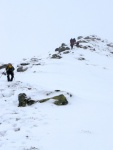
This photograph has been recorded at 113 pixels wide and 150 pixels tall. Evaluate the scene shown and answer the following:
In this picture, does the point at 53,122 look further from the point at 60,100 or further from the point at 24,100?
the point at 24,100

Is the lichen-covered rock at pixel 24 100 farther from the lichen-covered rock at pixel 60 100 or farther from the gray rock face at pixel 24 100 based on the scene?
the lichen-covered rock at pixel 60 100

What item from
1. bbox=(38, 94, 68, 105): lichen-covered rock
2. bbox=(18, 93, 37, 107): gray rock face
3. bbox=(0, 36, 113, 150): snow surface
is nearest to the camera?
bbox=(0, 36, 113, 150): snow surface

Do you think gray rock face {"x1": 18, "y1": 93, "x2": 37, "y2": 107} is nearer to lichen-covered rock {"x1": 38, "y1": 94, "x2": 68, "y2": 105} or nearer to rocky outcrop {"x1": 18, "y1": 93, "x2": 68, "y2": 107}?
rocky outcrop {"x1": 18, "y1": 93, "x2": 68, "y2": 107}

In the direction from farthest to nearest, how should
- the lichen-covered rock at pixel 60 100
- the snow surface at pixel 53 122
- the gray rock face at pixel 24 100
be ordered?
the lichen-covered rock at pixel 60 100
the gray rock face at pixel 24 100
the snow surface at pixel 53 122

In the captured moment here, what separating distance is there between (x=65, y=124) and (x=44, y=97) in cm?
529

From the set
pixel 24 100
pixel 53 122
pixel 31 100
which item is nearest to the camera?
pixel 53 122

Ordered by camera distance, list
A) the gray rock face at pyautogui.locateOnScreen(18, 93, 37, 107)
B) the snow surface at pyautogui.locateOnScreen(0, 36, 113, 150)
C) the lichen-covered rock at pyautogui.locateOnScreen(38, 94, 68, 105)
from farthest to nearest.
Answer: the lichen-covered rock at pyautogui.locateOnScreen(38, 94, 68, 105), the gray rock face at pyautogui.locateOnScreen(18, 93, 37, 107), the snow surface at pyautogui.locateOnScreen(0, 36, 113, 150)

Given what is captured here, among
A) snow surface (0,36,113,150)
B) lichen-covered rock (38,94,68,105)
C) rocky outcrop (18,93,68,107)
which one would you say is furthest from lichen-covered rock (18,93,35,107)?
lichen-covered rock (38,94,68,105)

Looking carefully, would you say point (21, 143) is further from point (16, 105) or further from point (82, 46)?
point (82, 46)

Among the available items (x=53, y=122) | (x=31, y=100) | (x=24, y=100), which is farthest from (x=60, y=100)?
(x=53, y=122)

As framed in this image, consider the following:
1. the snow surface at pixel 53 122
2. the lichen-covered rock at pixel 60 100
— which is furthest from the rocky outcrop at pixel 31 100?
the snow surface at pixel 53 122

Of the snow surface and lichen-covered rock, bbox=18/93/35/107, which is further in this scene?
lichen-covered rock, bbox=18/93/35/107

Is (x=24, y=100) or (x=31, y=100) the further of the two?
(x=31, y=100)

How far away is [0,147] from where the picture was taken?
1140 cm
